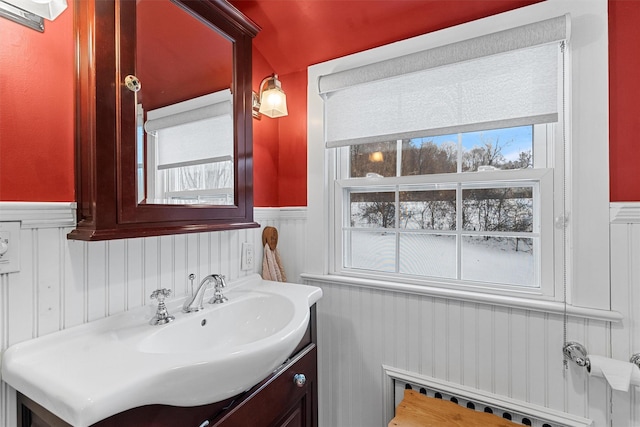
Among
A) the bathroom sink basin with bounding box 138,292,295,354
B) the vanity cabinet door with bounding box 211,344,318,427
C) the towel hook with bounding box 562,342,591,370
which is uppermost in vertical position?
the bathroom sink basin with bounding box 138,292,295,354

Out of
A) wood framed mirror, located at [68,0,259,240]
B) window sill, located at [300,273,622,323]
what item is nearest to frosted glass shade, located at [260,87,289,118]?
wood framed mirror, located at [68,0,259,240]

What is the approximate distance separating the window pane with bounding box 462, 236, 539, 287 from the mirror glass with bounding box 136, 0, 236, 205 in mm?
1042

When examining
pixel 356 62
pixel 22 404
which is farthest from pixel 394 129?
pixel 22 404

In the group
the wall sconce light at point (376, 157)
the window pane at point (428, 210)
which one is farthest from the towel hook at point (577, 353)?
the wall sconce light at point (376, 157)

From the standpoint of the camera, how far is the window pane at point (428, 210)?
4.45 feet

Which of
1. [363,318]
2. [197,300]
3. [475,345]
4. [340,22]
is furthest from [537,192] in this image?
[197,300]

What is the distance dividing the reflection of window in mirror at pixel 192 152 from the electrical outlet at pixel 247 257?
301 millimetres

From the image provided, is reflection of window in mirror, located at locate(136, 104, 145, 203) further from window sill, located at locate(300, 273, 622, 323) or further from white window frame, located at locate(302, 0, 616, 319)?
white window frame, located at locate(302, 0, 616, 319)

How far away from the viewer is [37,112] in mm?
787

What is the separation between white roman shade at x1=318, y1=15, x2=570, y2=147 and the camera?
110 centimetres

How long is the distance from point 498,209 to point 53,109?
1545 millimetres

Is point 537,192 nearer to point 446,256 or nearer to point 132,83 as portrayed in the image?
point 446,256

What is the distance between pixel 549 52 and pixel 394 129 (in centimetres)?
60

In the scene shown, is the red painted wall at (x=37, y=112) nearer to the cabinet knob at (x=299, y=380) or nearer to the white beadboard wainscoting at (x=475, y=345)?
the cabinet knob at (x=299, y=380)
